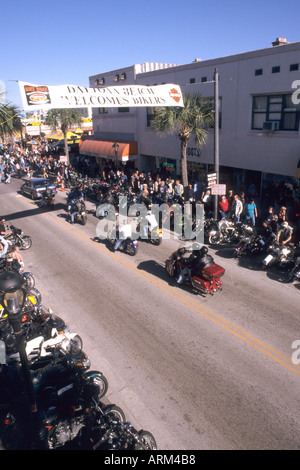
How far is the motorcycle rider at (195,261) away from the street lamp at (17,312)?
587 centimetres

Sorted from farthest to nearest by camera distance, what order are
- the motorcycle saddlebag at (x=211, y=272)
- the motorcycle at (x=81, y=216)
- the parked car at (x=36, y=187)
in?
the parked car at (x=36, y=187), the motorcycle at (x=81, y=216), the motorcycle saddlebag at (x=211, y=272)

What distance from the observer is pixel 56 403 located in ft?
19.8

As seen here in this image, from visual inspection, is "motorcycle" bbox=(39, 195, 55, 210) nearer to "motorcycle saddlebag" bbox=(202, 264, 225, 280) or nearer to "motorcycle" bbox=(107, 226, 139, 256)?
→ "motorcycle" bbox=(107, 226, 139, 256)

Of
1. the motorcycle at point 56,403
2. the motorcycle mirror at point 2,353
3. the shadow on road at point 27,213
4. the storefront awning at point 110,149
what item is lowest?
the shadow on road at point 27,213

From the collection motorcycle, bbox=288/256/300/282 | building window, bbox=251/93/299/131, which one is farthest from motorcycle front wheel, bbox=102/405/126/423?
building window, bbox=251/93/299/131

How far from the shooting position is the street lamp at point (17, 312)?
527cm

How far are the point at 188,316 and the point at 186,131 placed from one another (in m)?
11.3

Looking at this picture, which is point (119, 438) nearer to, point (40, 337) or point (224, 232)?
point (40, 337)

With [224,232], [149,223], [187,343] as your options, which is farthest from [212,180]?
[187,343]

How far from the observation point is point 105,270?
12633mm

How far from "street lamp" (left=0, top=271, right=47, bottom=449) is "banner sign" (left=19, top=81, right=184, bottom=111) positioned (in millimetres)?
7193

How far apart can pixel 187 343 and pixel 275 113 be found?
1309cm

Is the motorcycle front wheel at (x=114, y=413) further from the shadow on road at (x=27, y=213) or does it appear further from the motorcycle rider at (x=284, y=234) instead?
the shadow on road at (x=27, y=213)

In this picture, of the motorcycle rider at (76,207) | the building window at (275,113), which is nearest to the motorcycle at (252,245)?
the building window at (275,113)
